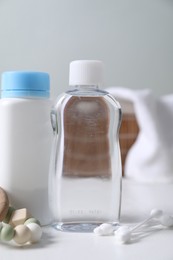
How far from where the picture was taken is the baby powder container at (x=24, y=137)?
453 millimetres

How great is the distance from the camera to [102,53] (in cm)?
142

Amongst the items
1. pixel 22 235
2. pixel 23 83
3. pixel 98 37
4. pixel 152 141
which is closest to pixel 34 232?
pixel 22 235

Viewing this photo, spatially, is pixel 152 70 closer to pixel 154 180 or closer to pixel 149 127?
pixel 149 127

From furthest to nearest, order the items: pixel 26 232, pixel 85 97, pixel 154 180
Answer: pixel 154 180
pixel 85 97
pixel 26 232

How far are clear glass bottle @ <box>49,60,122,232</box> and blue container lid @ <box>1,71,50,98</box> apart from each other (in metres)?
0.04

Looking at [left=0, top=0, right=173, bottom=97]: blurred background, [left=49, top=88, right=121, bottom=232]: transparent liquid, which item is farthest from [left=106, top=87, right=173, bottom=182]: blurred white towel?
[left=49, top=88, right=121, bottom=232]: transparent liquid

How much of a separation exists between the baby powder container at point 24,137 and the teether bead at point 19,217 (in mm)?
26

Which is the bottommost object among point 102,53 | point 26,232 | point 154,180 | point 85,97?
point 154,180

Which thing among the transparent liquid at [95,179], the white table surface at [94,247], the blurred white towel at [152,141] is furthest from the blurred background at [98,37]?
the white table surface at [94,247]

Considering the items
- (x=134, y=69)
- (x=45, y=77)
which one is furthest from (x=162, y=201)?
(x=134, y=69)

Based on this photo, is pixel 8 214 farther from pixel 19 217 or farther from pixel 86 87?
pixel 86 87

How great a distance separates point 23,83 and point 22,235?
16cm

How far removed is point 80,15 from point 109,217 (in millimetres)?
1051

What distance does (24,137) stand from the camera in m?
0.46
